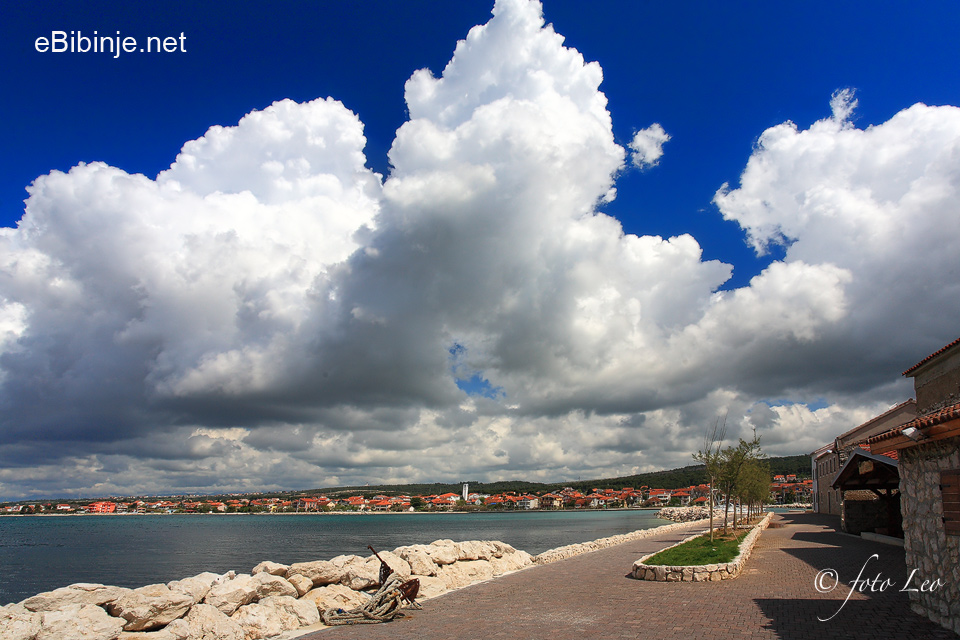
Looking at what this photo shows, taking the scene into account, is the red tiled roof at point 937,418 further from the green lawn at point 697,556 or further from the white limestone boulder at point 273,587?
the white limestone boulder at point 273,587

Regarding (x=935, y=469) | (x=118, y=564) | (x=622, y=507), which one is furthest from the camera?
(x=622, y=507)

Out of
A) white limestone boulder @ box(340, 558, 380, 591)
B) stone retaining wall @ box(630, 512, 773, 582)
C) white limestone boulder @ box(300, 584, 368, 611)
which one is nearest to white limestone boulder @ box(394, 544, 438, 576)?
white limestone boulder @ box(340, 558, 380, 591)

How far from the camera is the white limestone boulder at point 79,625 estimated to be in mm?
10617

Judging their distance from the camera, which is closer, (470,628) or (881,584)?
(470,628)

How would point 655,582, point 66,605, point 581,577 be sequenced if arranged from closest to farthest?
1. point 66,605
2. point 655,582
3. point 581,577

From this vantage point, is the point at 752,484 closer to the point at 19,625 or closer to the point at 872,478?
the point at 872,478

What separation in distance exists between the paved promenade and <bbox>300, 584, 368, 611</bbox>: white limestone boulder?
2113 millimetres

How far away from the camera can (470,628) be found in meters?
10.3

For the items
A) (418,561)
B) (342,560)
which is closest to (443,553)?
(418,561)

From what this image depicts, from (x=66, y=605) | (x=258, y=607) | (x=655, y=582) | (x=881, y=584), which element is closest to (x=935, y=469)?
(x=881, y=584)

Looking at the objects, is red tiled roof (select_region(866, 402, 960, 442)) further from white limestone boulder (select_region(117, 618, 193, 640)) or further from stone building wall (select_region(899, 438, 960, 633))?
white limestone boulder (select_region(117, 618, 193, 640))

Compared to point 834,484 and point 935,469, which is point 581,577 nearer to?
point 935,469

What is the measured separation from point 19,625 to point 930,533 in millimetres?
15855

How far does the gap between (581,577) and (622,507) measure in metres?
175
